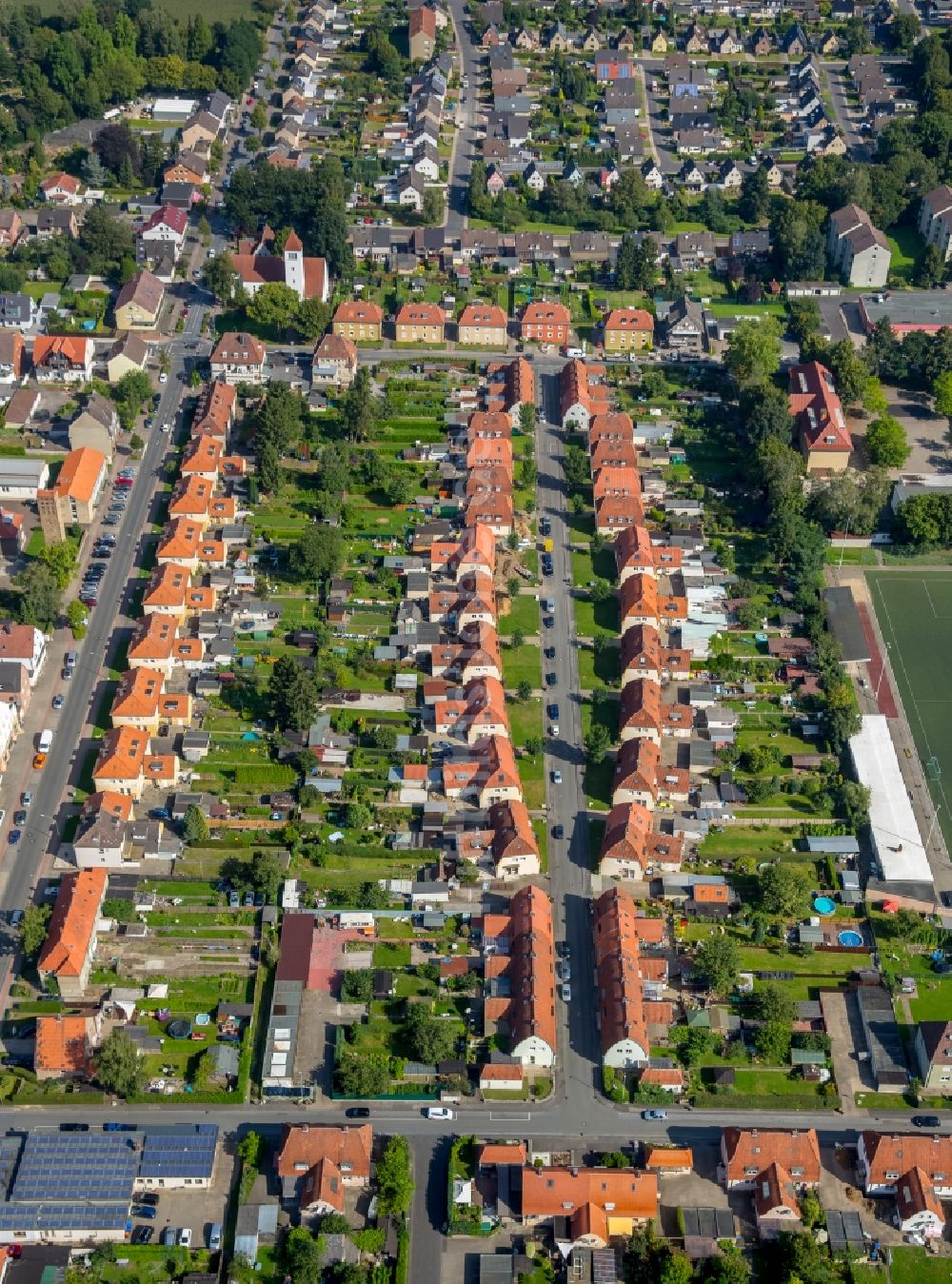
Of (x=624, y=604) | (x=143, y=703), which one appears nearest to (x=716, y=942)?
(x=624, y=604)

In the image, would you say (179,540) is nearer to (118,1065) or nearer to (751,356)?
(118,1065)

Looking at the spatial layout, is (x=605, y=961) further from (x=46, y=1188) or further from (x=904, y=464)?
(x=904, y=464)

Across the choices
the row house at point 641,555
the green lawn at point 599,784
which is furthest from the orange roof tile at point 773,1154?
the row house at point 641,555

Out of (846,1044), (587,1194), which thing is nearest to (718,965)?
(846,1044)

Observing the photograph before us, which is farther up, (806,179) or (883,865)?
(806,179)

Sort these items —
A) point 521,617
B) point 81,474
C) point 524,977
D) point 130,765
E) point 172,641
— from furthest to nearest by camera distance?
point 81,474
point 521,617
point 172,641
point 130,765
point 524,977

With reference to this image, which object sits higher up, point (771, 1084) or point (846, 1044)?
point (846, 1044)

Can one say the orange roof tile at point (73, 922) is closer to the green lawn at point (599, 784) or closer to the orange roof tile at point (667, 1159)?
the green lawn at point (599, 784)
